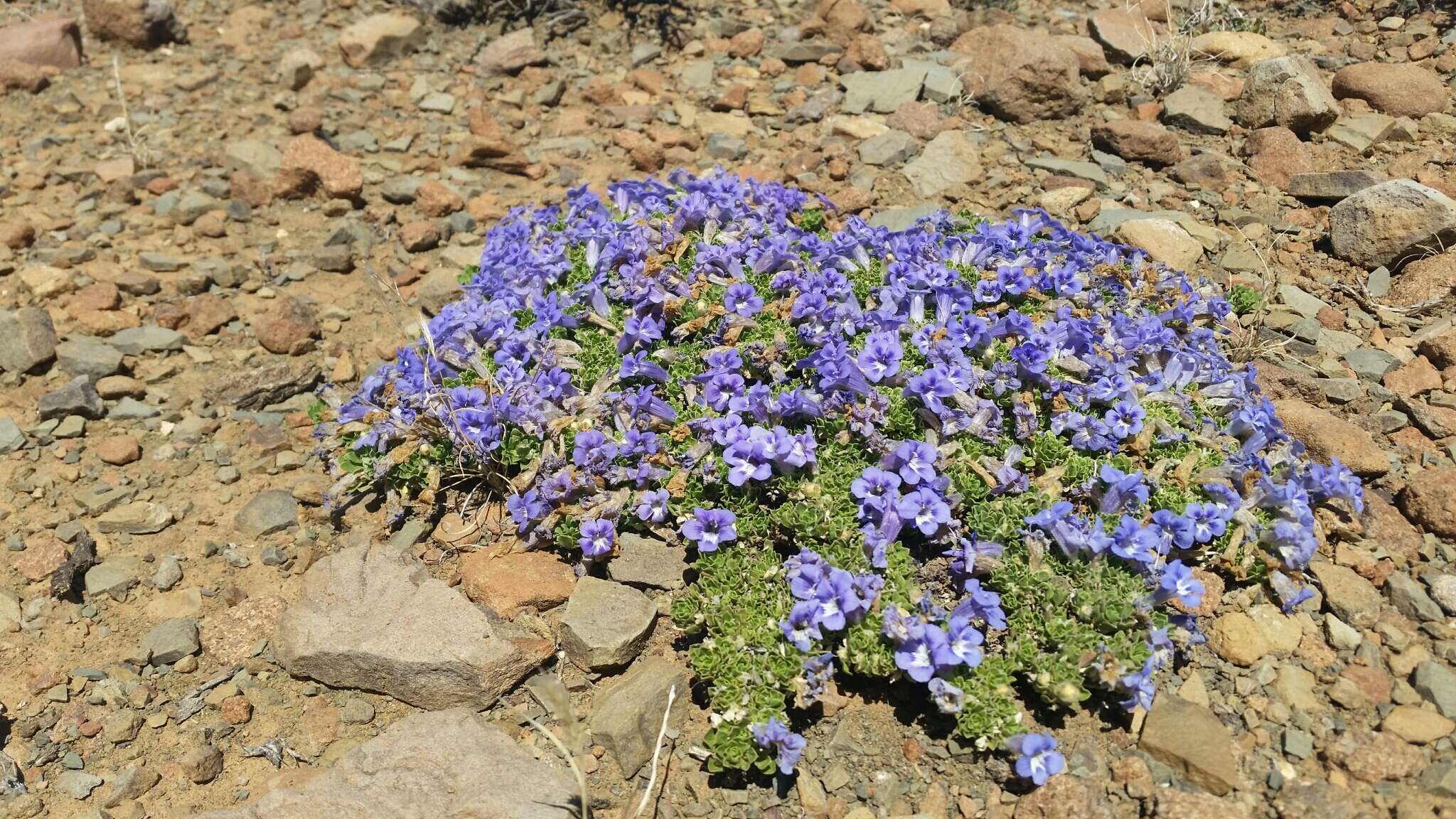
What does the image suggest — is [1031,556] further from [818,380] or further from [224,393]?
[224,393]

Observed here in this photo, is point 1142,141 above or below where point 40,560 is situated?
above

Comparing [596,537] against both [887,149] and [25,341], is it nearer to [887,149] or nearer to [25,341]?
[887,149]

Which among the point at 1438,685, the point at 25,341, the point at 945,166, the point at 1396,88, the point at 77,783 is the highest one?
the point at 1396,88

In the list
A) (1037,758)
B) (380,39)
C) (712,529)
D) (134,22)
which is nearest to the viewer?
(1037,758)

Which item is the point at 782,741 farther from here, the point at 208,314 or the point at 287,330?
the point at 208,314

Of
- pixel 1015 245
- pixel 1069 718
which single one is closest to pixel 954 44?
pixel 1015 245

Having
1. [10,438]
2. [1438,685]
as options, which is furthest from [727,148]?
[1438,685]

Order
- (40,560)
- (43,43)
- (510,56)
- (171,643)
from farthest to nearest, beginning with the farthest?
(43,43)
(510,56)
(40,560)
(171,643)

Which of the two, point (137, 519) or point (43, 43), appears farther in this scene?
point (43, 43)
